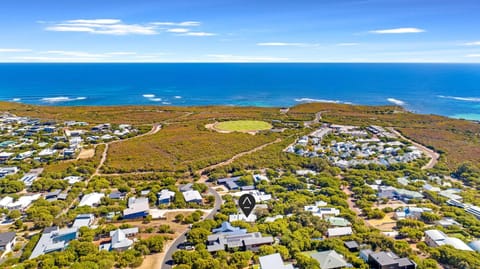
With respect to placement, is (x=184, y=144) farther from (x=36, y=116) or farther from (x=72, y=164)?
(x=36, y=116)

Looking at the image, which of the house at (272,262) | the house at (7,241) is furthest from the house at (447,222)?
the house at (7,241)

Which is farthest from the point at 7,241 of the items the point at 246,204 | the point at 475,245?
the point at 475,245

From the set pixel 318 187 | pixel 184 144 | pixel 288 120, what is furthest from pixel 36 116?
pixel 318 187

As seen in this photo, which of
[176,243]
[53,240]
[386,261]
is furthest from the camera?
[176,243]

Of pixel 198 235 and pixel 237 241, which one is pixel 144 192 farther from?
pixel 237 241

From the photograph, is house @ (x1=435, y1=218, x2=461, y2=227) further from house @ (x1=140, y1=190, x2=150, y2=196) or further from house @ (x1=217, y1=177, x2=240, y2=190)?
house @ (x1=140, y1=190, x2=150, y2=196)

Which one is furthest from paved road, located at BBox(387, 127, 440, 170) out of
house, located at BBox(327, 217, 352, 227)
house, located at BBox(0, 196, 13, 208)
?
house, located at BBox(0, 196, 13, 208)
